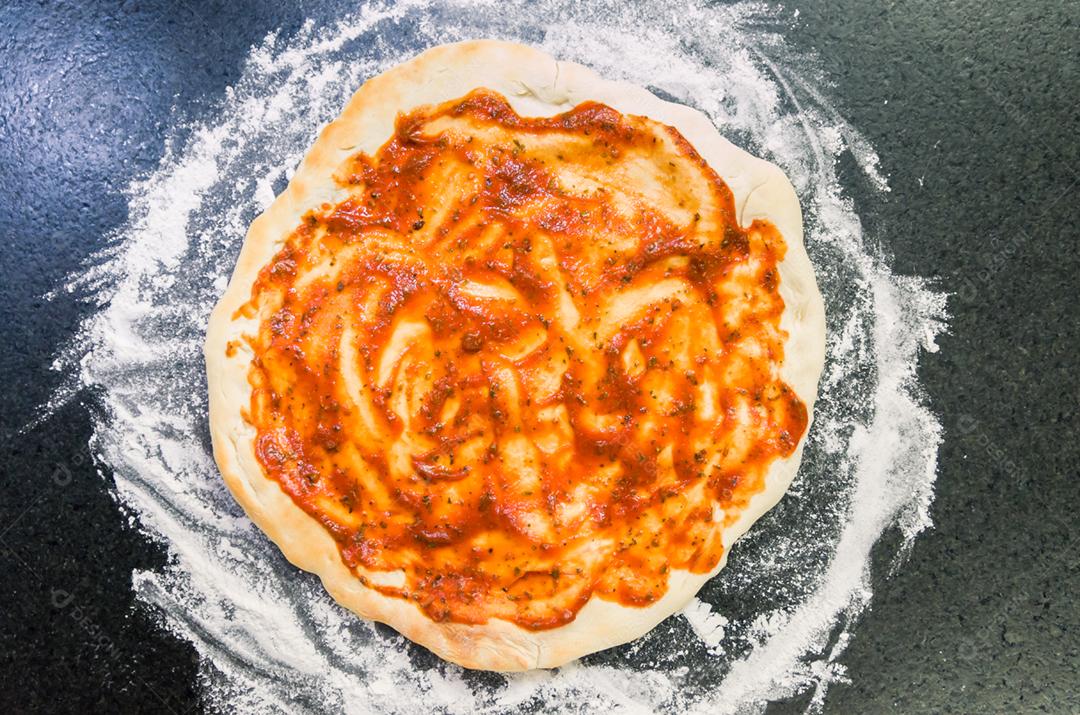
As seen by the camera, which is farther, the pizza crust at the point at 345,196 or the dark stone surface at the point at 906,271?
the dark stone surface at the point at 906,271

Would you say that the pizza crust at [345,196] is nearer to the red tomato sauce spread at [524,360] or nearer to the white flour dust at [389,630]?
the red tomato sauce spread at [524,360]

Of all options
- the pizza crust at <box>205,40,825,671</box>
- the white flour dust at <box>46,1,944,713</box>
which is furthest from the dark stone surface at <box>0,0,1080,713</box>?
the pizza crust at <box>205,40,825,671</box>

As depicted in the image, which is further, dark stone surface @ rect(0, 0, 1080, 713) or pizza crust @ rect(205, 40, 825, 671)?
dark stone surface @ rect(0, 0, 1080, 713)

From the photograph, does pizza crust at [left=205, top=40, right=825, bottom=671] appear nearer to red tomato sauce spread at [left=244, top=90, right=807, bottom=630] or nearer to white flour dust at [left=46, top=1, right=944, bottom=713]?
red tomato sauce spread at [left=244, top=90, right=807, bottom=630]

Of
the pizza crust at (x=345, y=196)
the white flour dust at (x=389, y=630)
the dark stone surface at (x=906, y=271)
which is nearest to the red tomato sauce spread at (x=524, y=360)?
the pizza crust at (x=345, y=196)

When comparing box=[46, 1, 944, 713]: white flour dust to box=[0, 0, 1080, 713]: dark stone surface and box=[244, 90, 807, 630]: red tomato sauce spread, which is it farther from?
box=[244, 90, 807, 630]: red tomato sauce spread

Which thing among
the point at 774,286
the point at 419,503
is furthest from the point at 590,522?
the point at 774,286
